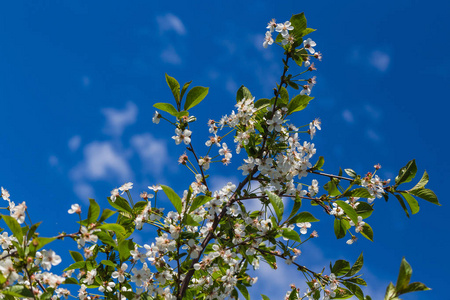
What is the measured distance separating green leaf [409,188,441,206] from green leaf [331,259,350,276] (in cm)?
93

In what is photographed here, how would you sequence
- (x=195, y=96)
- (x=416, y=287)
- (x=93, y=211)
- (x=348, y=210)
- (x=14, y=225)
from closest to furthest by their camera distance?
(x=416, y=287)
(x=14, y=225)
(x=93, y=211)
(x=348, y=210)
(x=195, y=96)

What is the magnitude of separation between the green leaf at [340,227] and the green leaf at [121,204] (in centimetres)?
190

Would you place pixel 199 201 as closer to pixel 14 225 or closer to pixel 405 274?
pixel 14 225

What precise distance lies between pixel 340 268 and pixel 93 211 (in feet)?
7.43

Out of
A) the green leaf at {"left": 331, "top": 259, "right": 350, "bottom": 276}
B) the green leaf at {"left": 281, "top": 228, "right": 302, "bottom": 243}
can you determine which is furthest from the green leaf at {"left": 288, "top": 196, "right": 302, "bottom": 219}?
the green leaf at {"left": 331, "top": 259, "right": 350, "bottom": 276}

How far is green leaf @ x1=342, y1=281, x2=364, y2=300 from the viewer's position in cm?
A: 369

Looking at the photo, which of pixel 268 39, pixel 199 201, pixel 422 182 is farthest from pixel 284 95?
pixel 422 182

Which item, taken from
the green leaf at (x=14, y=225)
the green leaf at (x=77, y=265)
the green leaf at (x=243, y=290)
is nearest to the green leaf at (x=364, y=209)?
the green leaf at (x=243, y=290)

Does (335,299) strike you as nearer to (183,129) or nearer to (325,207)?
(325,207)

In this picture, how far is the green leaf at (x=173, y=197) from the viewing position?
10.3ft

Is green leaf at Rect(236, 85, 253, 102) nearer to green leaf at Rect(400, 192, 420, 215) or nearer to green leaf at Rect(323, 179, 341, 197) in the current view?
green leaf at Rect(323, 179, 341, 197)

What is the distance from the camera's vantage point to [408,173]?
3.71 m

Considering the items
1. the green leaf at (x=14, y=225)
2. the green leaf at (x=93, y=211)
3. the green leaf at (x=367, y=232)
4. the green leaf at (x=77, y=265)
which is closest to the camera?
the green leaf at (x=14, y=225)

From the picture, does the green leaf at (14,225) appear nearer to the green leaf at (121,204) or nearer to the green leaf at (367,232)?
the green leaf at (121,204)
